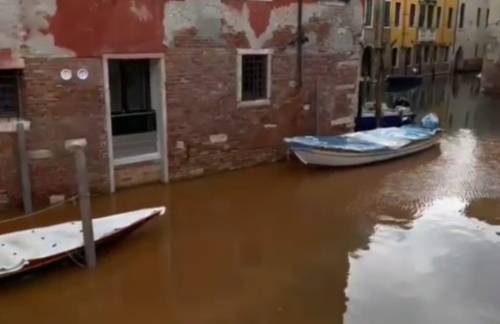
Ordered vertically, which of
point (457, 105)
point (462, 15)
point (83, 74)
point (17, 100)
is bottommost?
point (457, 105)

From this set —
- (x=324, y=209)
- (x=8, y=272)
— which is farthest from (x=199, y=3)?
(x=8, y=272)

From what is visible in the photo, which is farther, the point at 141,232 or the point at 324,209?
the point at 324,209

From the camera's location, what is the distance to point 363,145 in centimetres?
1150

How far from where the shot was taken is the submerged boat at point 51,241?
6008 millimetres

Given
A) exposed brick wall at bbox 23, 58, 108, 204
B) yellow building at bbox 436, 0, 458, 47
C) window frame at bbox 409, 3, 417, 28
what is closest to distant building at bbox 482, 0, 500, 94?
window frame at bbox 409, 3, 417, 28

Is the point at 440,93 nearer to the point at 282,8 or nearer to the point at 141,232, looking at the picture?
the point at 282,8

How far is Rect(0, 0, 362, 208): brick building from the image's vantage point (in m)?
8.19

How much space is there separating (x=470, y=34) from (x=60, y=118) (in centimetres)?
3698

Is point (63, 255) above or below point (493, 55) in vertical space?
below

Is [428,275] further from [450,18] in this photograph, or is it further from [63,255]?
[450,18]

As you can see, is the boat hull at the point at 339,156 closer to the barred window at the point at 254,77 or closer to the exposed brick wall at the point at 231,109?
the exposed brick wall at the point at 231,109

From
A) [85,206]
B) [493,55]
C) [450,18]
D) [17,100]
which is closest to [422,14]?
[450,18]

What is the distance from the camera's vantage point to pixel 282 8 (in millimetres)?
10742

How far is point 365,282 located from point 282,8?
6220mm
